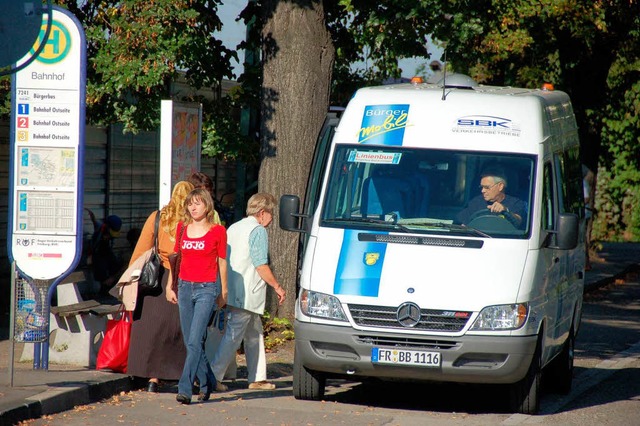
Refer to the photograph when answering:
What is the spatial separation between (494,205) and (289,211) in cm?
165

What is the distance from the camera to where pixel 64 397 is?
8766 mm

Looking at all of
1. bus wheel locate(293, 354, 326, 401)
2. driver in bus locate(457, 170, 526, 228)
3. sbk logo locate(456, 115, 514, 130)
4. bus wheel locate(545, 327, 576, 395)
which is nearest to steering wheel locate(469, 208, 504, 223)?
driver in bus locate(457, 170, 526, 228)

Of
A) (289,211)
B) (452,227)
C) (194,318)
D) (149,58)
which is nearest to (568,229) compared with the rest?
(452,227)

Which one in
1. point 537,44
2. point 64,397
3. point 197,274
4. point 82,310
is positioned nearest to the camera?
point 64,397

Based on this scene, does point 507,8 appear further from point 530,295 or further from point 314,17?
point 530,295

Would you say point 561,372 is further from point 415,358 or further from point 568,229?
point 415,358

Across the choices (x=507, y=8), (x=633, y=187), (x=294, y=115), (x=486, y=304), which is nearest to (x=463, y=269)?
(x=486, y=304)

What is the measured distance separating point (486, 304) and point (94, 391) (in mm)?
3125

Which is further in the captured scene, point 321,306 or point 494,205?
point 494,205

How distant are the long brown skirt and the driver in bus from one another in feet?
8.22

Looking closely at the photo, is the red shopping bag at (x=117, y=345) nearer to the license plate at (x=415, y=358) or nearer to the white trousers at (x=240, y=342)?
the white trousers at (x=240, y=342)

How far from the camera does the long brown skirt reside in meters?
9.66

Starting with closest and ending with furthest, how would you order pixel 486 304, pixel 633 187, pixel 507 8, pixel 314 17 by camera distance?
pixel 486 304 → pixel 314 17 → pixel 507 8 → pixel 633 187

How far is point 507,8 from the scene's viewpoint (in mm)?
18828
